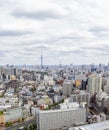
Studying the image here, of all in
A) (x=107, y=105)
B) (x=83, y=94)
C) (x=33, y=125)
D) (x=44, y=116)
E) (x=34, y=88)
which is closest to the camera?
(x=44, y=116)

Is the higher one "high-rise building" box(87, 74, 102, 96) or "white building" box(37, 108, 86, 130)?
"high-rise building" box(87, 74, 102, 96)

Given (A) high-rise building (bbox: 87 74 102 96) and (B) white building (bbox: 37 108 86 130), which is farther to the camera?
(A) high-rise building (bbox: 87 74 102 96)

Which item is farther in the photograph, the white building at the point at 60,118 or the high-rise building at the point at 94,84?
the high-rise building at the point at 94,84

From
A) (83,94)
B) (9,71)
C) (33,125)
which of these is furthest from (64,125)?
(9,71)

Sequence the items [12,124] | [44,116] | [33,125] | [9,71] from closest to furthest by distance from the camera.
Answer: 1. [44,116]
2. [33,125]
3. [12,124]
4. [9,71]

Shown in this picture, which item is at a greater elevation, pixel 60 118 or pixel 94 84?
pixel 94 84

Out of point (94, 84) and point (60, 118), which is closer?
point (60, 118)

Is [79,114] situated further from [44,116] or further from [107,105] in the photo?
[107,105]

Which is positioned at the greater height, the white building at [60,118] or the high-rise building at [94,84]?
the high-rise building at [94,84]
